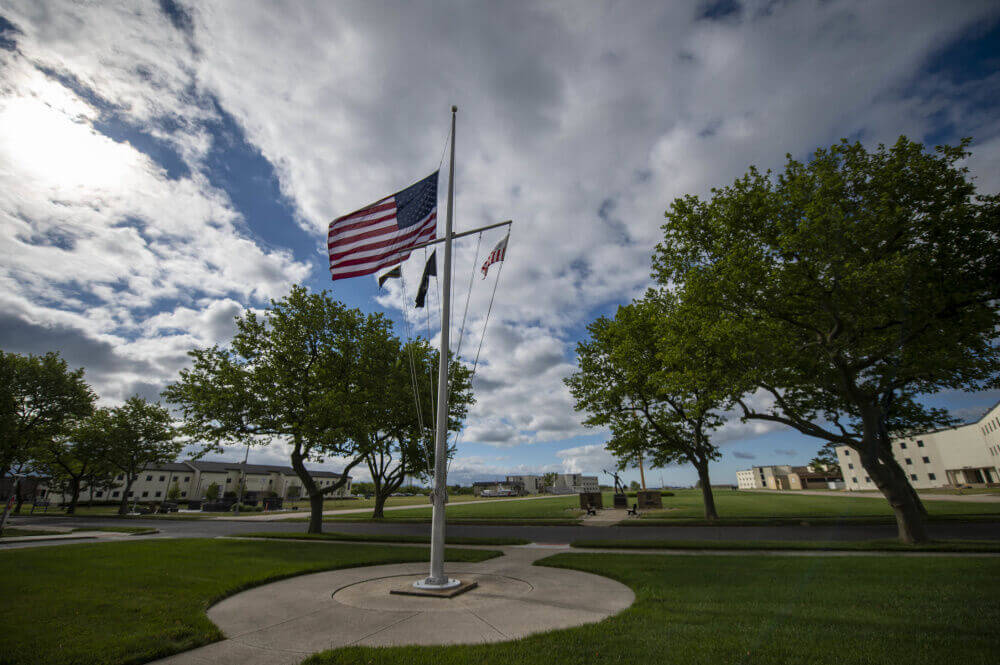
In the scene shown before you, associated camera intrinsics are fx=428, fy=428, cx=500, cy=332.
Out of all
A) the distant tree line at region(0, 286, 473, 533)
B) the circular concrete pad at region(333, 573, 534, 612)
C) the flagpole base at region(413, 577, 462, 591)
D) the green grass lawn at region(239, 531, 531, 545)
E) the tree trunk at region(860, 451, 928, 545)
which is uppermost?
the distant tree line at region(0, 286, 473, 533)

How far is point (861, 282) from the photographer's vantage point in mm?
12508

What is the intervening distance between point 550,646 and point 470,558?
8.60 m

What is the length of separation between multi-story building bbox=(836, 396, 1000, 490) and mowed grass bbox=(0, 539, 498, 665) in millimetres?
77200

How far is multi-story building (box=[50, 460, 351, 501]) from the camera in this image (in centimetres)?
8656

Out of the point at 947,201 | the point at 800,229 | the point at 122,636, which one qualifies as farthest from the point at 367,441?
the point at 947,201

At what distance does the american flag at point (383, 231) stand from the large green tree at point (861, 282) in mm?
10477

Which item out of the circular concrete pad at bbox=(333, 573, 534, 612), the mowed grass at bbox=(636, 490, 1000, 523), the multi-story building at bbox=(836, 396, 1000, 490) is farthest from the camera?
the multi-story building at bbox=(836, 396, 1000, 490)

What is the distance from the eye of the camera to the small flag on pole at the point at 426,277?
10688 millimetres

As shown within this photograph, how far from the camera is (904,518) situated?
13.7 m

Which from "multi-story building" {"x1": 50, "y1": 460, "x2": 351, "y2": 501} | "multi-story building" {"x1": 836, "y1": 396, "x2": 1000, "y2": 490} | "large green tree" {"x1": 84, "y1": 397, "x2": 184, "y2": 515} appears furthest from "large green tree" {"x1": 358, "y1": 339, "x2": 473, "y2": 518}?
"multi-story building" {"x1": 836, "y1": 396, "x2": 1000, "y2": 490}

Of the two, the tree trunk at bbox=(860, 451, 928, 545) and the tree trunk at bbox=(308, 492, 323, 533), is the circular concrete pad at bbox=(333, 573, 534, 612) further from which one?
the tree trunk at bbox=(308, 492, 323, 533)

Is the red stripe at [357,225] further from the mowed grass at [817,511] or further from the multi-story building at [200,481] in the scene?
the multi-story building at [200,481]

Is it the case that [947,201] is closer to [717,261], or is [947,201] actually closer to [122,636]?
[717,261]

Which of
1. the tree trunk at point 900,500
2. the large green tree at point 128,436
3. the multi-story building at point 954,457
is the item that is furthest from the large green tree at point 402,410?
the multi-story building at point 954,457
